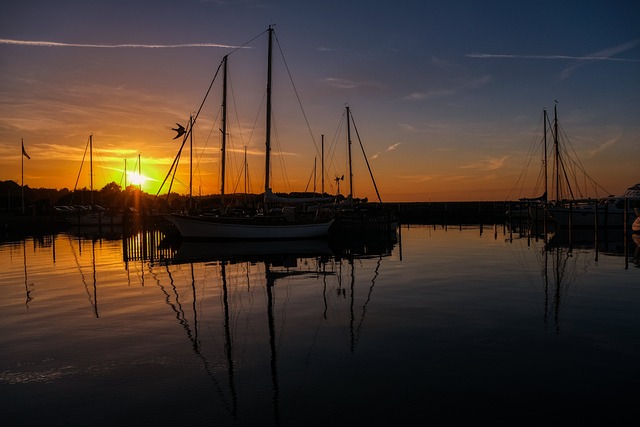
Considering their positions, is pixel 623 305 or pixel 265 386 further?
pixel 623 305

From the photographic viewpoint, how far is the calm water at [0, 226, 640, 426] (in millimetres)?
7516

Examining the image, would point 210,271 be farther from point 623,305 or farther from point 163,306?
point 623,305

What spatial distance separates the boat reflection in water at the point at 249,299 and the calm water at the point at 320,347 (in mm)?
57

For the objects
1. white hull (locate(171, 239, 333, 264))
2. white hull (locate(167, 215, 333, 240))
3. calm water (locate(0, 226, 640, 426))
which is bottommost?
calm water (locate(0, 226, 640, 426))

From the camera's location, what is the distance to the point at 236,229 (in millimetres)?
38344

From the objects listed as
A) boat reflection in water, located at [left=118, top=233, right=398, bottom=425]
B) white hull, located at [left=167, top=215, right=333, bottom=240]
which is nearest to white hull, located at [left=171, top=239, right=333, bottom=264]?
boat reflection in water, located at [left=118, top=233, right=398, bottom=425]

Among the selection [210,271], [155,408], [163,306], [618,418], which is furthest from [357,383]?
Answer: [210,271]

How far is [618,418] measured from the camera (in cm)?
700

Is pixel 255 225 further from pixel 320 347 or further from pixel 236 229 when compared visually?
pixel 320 347

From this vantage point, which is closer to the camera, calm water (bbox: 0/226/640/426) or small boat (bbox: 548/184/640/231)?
calm water (bbox: 0/226/640/426)

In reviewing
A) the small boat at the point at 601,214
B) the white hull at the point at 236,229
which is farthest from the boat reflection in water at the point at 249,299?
the small boat at the point at 601,214

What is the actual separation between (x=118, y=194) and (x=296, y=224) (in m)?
104

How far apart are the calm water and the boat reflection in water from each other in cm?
6

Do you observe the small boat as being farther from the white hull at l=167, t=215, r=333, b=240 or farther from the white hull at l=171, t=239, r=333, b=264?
the white hull at l=167, t=215, r=333, b=240
